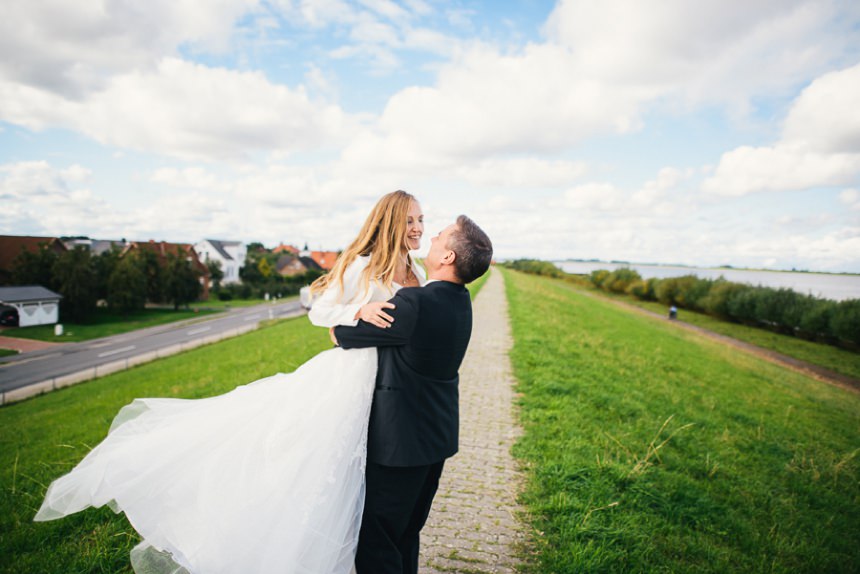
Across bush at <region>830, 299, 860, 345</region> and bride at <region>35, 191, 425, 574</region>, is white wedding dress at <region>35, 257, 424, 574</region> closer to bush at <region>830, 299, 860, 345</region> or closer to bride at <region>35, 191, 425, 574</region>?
bride at <region>35, 191, 425, 574</region>

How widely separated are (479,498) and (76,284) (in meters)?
43.2

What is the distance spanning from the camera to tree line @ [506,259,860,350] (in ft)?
104

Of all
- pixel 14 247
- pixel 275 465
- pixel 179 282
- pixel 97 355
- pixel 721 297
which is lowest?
pixel 97 355

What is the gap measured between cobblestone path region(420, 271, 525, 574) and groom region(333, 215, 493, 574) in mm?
1254

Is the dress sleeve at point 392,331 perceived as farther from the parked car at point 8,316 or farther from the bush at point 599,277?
the bush at point 599,277

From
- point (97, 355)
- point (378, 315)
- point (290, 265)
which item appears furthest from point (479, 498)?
point (290, 265)

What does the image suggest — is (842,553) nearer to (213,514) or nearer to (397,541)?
(397,541)

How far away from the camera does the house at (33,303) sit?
101 ft

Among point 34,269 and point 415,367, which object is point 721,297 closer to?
point 415,367

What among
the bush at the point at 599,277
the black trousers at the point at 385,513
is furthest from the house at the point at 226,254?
the black trousers at the point at 385,513

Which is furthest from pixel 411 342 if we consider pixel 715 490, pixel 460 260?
pixel 715 490

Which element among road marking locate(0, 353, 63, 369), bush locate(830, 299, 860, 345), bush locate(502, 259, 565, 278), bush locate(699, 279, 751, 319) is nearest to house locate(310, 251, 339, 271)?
bush locate(502, 259, 565, 278)

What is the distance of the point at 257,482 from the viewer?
2.28m

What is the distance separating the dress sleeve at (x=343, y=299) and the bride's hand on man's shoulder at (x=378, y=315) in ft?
0.65
